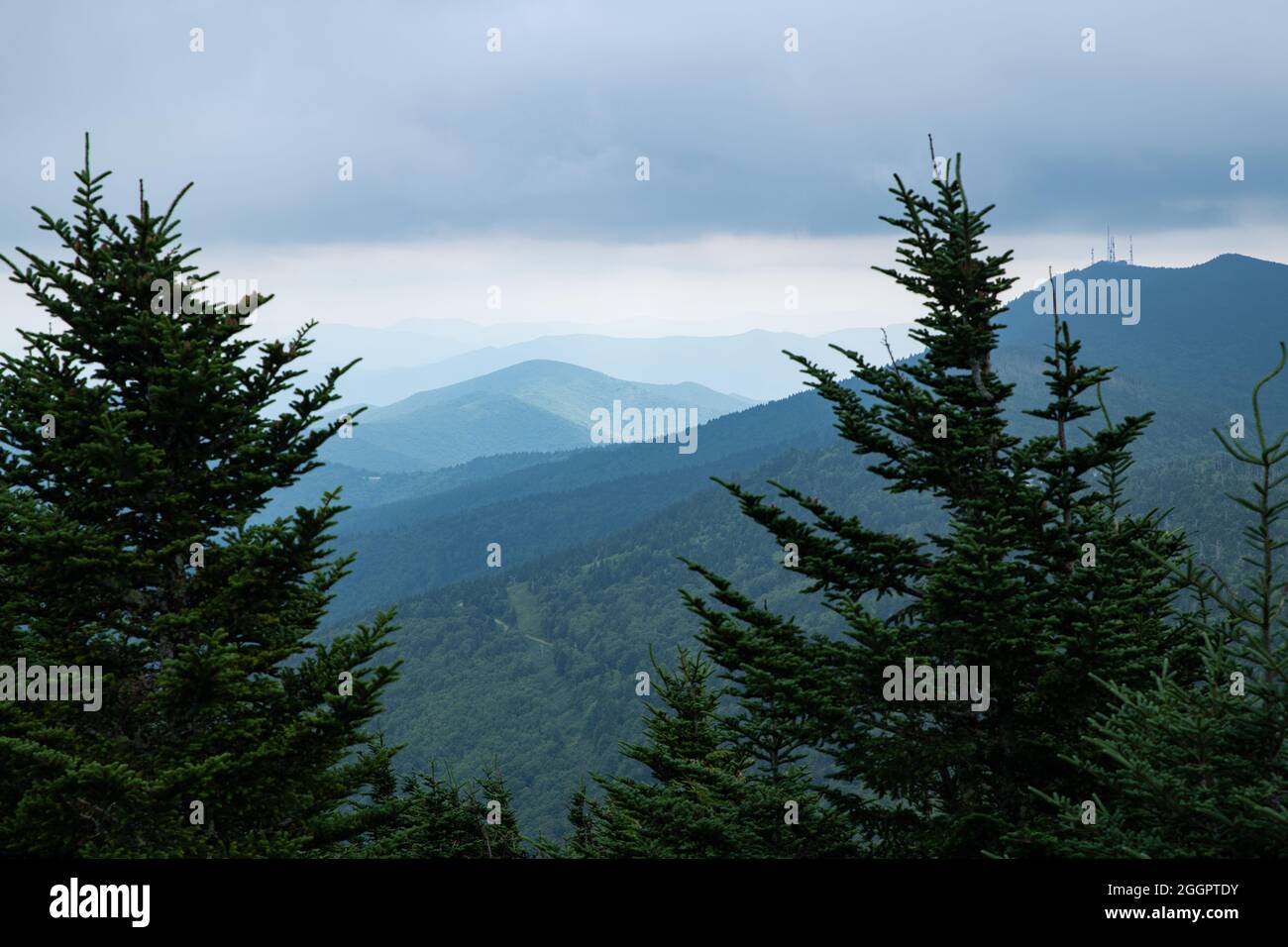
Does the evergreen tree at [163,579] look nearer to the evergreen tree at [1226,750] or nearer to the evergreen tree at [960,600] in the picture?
the evergreen tree at [960,600]

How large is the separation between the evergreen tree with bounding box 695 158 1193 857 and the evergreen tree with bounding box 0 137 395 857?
6454mm

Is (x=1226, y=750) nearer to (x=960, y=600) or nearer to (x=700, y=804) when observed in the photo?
(x=960, y=600)

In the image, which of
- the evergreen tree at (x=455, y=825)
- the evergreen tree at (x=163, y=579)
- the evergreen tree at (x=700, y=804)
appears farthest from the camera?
the evergreen tree at (x=455, y=825)

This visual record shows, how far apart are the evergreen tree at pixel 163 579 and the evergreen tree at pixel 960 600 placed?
6454mm

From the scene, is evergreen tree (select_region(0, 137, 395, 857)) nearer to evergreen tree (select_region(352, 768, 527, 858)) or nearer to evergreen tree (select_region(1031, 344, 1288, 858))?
evergreen tree (select_region(1031, 344, 1288, 858))

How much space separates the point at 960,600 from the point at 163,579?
12.0 m

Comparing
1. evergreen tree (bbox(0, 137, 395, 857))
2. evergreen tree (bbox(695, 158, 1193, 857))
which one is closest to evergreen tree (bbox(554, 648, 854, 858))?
evergreen tree (bbox(695, 158, 1193, 857))

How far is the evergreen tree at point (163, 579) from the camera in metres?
13.0

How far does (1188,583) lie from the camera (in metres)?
9.46

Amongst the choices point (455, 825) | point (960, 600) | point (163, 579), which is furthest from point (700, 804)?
point (455, 825)

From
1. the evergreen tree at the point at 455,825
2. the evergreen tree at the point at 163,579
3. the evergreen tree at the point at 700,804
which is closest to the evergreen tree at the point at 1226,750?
the evergreen tree at the point at 700,804

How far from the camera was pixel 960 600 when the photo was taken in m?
13.7

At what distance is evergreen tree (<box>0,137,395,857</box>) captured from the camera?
13047 mm
